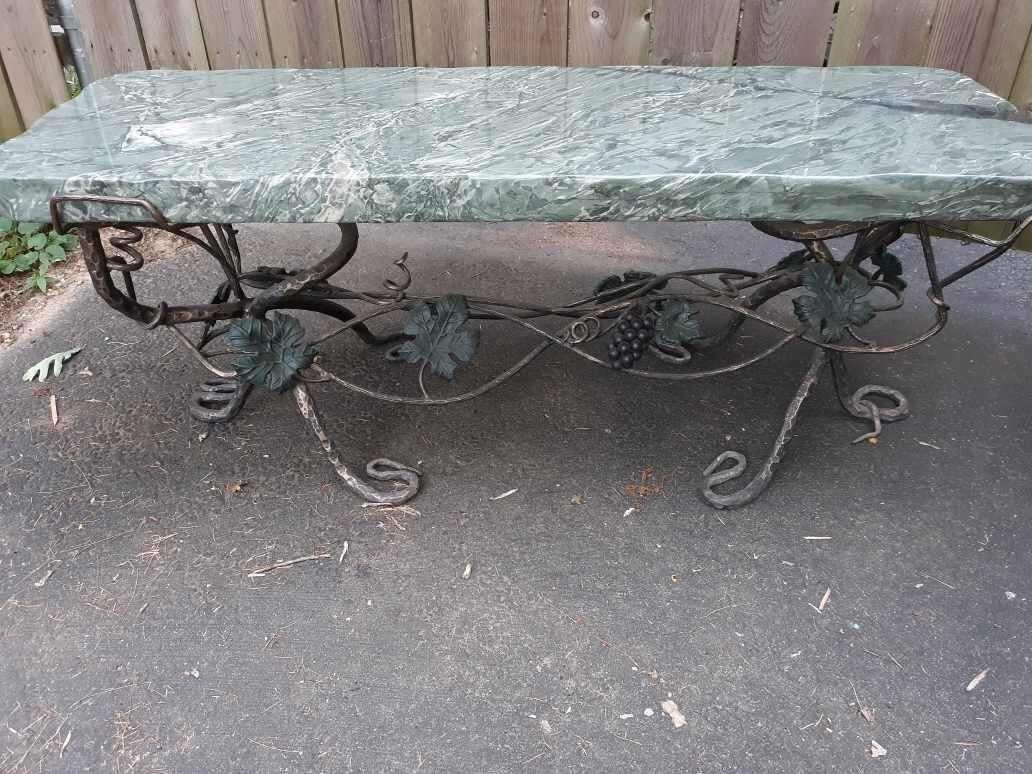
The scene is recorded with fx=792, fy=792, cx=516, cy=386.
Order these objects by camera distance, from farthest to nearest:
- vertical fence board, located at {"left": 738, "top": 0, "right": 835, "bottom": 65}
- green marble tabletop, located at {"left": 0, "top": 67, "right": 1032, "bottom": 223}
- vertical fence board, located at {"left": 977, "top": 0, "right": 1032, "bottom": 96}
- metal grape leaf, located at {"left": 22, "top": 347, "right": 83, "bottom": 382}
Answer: vertical fence board, located at {"left": 738, "top": 0, "right": 835, "bottom": 65} < vertical fence board, located at {"left": 977, "top": 0, "right": 1032, "bottom": 96} < metal grape leaf, located at {"left": 22, "top": 347, "right": 83, "bottom": 382} < green marble tabletop, located at {"left": 0, "top": 67, "right": 1032, "bottom": 223}

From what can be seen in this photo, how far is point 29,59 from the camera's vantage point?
10.0ft

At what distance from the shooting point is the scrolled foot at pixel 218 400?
7.13ft

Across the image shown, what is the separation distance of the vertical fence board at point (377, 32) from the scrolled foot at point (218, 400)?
Result: 1422mm

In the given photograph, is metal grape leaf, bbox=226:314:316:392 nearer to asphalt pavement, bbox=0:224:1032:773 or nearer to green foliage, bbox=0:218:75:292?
asphalt pavement, bbox=0:224:1032:773

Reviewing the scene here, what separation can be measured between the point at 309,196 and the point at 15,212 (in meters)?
0.54

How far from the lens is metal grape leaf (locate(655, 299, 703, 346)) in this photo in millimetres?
1832

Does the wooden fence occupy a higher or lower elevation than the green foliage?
higher

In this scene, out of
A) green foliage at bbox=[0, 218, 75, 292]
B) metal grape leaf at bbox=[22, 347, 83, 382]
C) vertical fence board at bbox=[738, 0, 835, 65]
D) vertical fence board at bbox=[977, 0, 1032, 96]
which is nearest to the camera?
metal grape leaf at bbox=[22, 347, 83, 382]

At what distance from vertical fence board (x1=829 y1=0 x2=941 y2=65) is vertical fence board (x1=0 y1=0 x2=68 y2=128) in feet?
9.60

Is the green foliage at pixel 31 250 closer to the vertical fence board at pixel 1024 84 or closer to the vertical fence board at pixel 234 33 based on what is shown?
the vertical fence board at pixel 234 33

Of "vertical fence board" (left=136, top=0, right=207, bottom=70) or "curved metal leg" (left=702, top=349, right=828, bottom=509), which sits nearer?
"curved metal leg" (left=702, top=349, right=828, bottom=509)

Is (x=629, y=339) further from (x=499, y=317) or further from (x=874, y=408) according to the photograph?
(x=874, y=408)

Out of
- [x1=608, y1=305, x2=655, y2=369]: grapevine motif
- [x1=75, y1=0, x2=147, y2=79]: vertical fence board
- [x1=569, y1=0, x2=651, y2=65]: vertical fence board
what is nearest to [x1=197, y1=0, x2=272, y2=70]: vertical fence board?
[x1=75, y1=0, x2=147, y2=79]: vertical fence board

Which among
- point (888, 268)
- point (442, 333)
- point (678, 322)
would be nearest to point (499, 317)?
point (442, 333)
